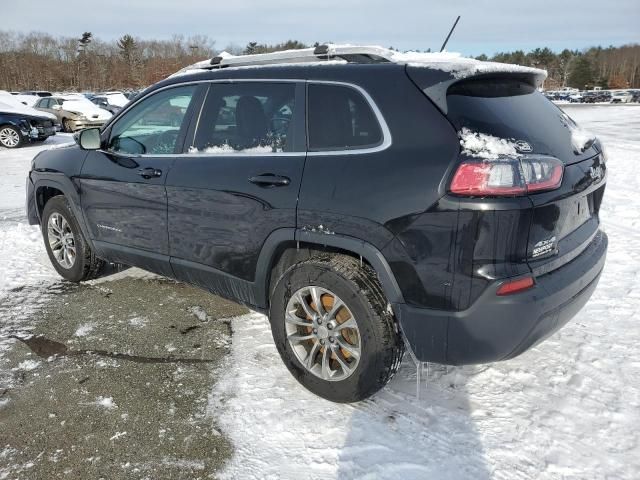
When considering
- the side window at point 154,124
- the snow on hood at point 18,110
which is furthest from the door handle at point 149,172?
the snow on hood at point 18,110

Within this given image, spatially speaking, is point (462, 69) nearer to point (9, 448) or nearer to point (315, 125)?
point (315, 125)

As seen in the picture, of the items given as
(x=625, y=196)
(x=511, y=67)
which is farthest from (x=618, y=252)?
(x=511, y=67)

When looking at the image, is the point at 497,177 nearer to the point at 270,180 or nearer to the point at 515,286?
the point at 515,286

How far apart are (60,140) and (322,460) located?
59.3ft

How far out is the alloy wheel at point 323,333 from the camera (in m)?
2.79

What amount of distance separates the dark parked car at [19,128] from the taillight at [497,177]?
16.5 m

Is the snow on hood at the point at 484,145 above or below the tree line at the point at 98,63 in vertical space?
below

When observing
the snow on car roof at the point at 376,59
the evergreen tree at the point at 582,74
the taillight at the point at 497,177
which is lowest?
the taillight at the point at 497,177

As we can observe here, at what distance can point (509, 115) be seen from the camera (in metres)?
2.56

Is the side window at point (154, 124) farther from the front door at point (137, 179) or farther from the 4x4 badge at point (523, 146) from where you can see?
the 4x4 badge at point (523, 146)

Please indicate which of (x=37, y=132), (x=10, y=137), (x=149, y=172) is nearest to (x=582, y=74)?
(x=37, y=132)

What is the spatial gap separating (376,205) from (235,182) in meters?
1.02

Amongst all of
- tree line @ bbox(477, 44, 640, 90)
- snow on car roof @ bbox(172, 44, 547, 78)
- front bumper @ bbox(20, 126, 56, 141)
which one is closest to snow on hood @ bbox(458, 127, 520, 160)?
snow on car roof @ bbox(172, 44, 547, 78)

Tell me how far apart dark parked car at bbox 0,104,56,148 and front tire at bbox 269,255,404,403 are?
610 inches
